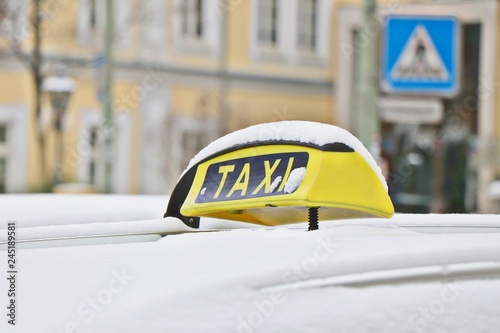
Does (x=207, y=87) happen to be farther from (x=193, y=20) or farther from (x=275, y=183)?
(x=275, y=183)

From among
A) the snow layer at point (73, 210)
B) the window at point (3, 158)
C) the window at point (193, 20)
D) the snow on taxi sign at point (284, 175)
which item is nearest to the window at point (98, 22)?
the window at point (193, 20)

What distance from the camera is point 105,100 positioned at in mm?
12242

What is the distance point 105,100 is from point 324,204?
11106 millimetres

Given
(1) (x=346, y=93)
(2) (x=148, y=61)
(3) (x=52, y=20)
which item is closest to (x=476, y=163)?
(1) (x=346, y=93)

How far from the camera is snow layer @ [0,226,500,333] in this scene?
1.23 m

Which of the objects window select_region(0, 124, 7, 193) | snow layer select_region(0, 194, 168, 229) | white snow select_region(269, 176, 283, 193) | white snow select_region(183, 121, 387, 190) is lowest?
window select_region(0, 124, 7, 193)

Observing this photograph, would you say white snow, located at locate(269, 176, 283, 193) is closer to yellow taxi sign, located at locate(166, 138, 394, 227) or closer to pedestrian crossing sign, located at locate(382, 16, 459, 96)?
yellow taxi sign, located at locate(166, 138, 394, 227)

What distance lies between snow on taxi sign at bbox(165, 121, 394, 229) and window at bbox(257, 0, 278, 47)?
19.2 metres

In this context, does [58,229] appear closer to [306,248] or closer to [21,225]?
[21,225]

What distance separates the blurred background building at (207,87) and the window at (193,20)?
0.07ft

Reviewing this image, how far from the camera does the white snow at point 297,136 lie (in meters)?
1.35

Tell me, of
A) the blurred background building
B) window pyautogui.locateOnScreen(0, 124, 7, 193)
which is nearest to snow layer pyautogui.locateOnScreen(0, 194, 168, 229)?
the blurred background building

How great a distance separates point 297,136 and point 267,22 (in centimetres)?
1950

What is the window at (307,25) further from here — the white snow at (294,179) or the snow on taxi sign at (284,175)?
the white snow at (294,179)
